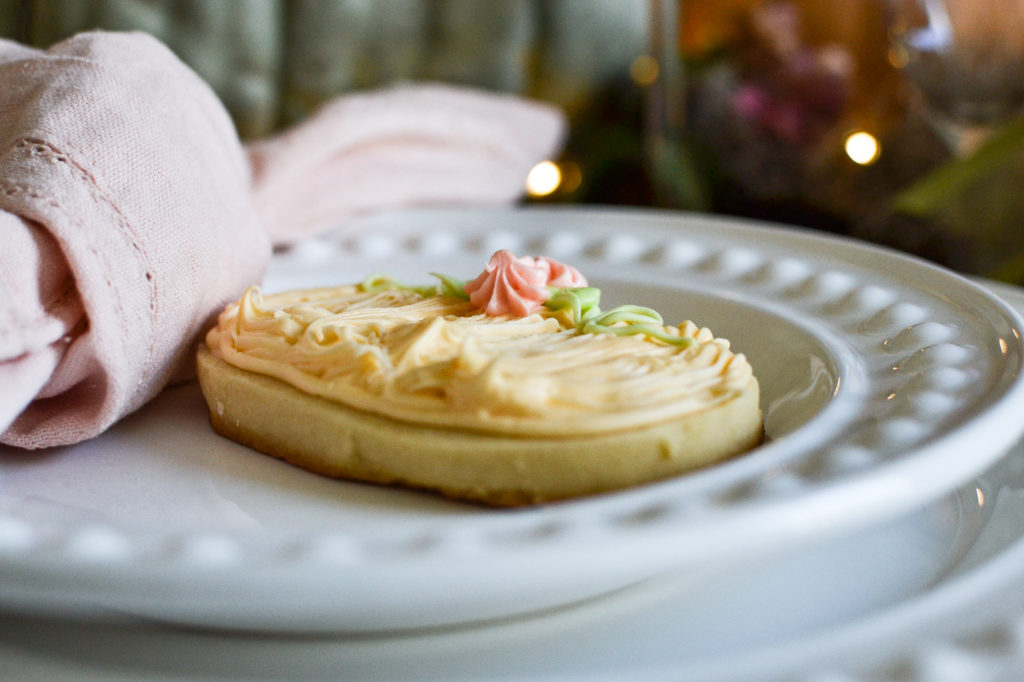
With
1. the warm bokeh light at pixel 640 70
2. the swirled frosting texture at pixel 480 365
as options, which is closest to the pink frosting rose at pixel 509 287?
the swirled frosting texture at pixel 480 365

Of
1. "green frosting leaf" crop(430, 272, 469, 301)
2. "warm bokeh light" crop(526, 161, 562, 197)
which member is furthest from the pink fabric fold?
"green frosting leaf" crop(430, 272, 469, 301)

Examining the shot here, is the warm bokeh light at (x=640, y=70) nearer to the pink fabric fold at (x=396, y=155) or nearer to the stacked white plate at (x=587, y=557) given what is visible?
the pink fabric fold at (x=396, y=155)

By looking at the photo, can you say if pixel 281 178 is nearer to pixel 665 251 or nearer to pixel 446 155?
pixel 446 155

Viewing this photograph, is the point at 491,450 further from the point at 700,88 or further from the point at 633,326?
the point at 700,88

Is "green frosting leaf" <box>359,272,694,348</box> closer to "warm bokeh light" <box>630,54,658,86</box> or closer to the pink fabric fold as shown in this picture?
the pink fabric fold

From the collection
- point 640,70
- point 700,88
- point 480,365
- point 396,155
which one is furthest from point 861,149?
point 480,365

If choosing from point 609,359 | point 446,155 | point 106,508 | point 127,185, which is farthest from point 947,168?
point 106,508
